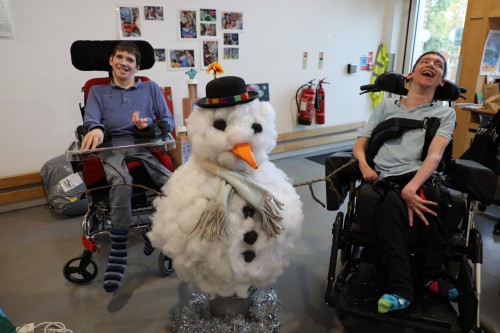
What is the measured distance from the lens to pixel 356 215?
1.64 metres

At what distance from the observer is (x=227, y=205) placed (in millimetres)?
1227

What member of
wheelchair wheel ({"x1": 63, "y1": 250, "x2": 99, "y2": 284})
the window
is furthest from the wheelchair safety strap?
the window

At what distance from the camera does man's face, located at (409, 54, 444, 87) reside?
5.43 ft

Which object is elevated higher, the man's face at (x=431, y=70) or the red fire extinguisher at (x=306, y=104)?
the man's face at (x=431, y=70)

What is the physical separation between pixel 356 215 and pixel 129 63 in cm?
147

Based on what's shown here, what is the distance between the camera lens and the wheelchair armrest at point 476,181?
149cm

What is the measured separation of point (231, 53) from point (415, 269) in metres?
2.64

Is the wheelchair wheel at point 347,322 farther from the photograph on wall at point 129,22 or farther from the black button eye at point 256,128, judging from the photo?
the photograph on wall at point 129,22

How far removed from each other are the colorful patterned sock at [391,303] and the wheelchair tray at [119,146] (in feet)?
3.86

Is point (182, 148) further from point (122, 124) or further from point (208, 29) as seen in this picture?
point (208, 29)

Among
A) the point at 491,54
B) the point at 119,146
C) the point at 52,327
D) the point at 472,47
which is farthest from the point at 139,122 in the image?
the point at 491,54

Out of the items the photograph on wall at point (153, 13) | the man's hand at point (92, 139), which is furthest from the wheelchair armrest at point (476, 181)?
the photograph on wall at point (153, 13)

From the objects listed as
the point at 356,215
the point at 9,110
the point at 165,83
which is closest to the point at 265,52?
the point at 165,83

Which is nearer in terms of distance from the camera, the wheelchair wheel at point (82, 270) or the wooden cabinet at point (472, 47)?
the wheelchair wheel at point (82, 270)
